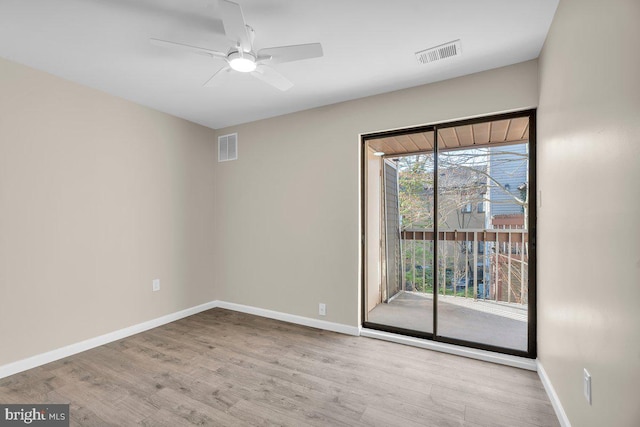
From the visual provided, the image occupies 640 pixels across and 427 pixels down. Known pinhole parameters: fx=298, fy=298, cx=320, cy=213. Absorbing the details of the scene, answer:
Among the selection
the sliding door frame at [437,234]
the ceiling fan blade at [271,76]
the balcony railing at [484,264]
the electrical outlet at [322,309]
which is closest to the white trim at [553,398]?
the sliding door frame at [437,234]

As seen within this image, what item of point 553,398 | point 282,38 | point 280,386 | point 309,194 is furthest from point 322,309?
point 282,38

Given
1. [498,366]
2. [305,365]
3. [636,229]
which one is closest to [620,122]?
[636,229]

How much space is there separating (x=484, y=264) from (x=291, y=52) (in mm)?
2802

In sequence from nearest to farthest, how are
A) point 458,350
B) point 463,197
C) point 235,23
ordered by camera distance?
point 235,23, point 458,350, point 463,197

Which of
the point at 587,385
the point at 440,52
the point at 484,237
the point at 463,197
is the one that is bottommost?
the point at 587,385

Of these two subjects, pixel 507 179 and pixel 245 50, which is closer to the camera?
pixel 245 50

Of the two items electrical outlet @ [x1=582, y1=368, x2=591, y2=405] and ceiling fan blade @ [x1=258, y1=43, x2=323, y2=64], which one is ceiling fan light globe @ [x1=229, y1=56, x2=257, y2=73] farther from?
electrical outlet @ [x1=582, y1=368, x2=591, y2=405]

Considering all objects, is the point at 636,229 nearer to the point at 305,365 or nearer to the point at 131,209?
the point at 305,365

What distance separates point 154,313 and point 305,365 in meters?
1.99

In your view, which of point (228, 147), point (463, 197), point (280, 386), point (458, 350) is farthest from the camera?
point (228, 147)

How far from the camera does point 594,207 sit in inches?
52.6

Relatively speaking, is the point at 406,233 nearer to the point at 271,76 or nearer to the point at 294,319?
the point at 294,319

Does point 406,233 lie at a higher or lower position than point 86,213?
lower

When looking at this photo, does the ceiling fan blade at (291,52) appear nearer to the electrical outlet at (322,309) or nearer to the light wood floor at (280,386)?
the light wood floor at (280,386)
